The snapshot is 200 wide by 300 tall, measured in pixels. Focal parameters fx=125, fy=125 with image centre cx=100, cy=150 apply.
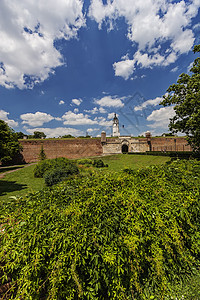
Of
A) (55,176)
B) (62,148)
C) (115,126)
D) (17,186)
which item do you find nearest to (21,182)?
(17,186)

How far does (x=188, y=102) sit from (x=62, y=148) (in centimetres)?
2357

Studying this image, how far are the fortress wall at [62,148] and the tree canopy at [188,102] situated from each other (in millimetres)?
19029

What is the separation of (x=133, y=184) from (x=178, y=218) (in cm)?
90

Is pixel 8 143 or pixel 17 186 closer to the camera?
pixel 17 186

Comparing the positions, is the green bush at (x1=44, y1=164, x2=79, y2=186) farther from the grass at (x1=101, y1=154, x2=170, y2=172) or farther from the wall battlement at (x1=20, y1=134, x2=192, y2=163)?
the wall battlement at (x1=20, y1=134, x2=192, y2=163)

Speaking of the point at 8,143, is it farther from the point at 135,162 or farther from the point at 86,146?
the point at 135,162

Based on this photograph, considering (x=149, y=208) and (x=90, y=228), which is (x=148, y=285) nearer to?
(x=149, y=208)

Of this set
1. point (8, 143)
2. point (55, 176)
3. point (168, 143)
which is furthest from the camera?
point (168, 143)

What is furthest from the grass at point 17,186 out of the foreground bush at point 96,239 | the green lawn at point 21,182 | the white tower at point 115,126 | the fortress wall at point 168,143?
the white tower at point 115,126

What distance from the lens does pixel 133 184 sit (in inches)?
91.2

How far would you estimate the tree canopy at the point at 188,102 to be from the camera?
9081mm

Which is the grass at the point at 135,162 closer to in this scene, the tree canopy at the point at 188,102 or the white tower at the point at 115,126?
the tree canopy at the point at 188,102

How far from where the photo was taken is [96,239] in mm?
1529

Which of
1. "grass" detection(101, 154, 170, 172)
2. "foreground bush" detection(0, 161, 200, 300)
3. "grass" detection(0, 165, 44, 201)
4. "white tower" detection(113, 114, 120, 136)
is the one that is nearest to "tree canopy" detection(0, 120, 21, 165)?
"grass" detection(0, 165, 44, 201)
